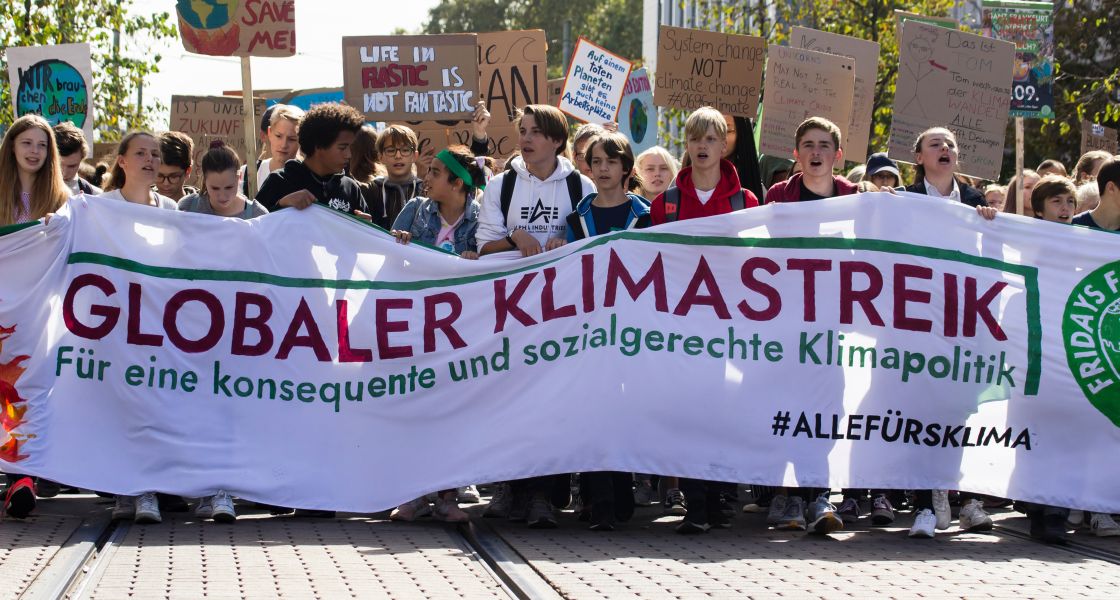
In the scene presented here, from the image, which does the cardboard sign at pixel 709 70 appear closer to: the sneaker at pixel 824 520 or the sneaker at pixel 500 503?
the sneaker at pixel 500 503

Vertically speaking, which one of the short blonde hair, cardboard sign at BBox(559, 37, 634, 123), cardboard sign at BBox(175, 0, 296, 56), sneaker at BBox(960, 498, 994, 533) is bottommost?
sneaker at BBox(960, 498, 994, 533)

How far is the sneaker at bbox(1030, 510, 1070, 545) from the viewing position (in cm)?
772

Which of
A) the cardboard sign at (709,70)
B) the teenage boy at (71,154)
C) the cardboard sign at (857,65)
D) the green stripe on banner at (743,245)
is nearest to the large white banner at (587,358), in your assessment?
the green stripe on banner at (743,245)

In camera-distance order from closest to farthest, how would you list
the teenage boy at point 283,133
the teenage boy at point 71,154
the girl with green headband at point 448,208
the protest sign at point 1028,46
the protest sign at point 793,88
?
the girl with green headband at point 448,208 → the teenage boy at point 71,154 → the teenage boy at point 283,133 → the protest sign at point 793,88 → the protest sign at point 1028,46

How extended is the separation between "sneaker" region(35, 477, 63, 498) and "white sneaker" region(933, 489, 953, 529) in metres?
4.84

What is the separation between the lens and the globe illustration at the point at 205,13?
12.0 metres

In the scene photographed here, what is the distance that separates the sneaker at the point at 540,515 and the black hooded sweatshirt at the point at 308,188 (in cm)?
184

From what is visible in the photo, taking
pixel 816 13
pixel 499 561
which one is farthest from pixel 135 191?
pixel 816 13

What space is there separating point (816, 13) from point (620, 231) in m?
16.3

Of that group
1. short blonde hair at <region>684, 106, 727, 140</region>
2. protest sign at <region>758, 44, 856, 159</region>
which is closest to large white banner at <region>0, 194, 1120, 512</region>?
short blonde hair at <region>684, 106, 727, 140</region>

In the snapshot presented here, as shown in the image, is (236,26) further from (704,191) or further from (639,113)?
(639,113)

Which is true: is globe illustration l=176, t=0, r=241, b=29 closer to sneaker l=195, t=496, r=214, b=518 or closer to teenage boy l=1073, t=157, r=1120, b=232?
sneaker l=195, t=496, r=214, b=518

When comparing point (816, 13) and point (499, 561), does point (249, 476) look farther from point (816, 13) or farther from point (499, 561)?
point (816, 13)

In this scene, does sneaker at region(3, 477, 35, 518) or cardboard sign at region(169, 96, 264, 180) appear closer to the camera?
sneaker at region(3, 477, 35, 518)
